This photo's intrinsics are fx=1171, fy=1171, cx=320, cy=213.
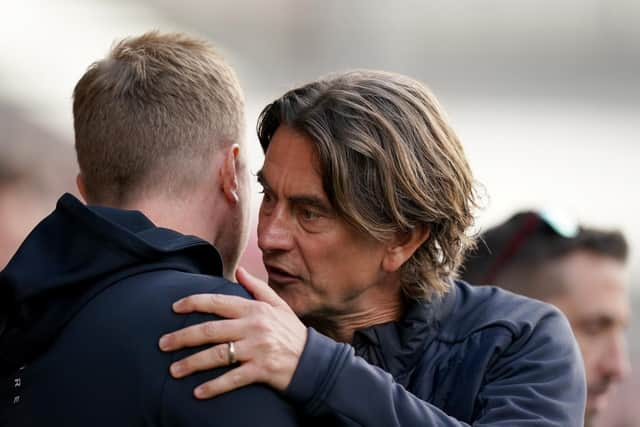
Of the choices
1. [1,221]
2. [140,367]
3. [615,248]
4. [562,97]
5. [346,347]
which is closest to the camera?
[140,367]

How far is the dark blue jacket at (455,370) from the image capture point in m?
2.30

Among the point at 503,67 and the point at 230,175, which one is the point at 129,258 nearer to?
the point at 230,175

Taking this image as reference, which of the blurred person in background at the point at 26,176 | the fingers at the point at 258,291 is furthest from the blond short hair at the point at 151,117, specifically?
the blurred person in background at the point at 26,176

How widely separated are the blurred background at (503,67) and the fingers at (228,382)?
802 cm

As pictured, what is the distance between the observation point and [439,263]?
9.89ft

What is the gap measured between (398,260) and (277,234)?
35 centimetres

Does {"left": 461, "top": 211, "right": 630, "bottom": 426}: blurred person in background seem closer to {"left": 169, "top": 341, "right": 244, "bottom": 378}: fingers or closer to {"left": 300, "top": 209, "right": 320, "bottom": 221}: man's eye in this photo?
{"left": 300, "top": 209, "right": 320, "bottom": 221}: man's eye

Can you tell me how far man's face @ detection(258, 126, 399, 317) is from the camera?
274cm

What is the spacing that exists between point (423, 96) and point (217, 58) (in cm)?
52

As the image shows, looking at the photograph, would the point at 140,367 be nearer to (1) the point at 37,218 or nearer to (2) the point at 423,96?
(2) the point at 423,96

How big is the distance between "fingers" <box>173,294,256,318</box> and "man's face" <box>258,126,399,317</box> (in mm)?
494

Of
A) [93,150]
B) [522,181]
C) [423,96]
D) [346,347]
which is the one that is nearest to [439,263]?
[423,96]

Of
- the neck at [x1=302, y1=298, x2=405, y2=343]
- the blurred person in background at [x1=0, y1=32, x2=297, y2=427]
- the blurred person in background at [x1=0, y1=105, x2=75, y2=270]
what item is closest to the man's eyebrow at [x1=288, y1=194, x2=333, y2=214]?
the blurred person in background at [x1=0, y1=32, x2=297, y2=427]

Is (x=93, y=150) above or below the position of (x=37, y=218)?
above
